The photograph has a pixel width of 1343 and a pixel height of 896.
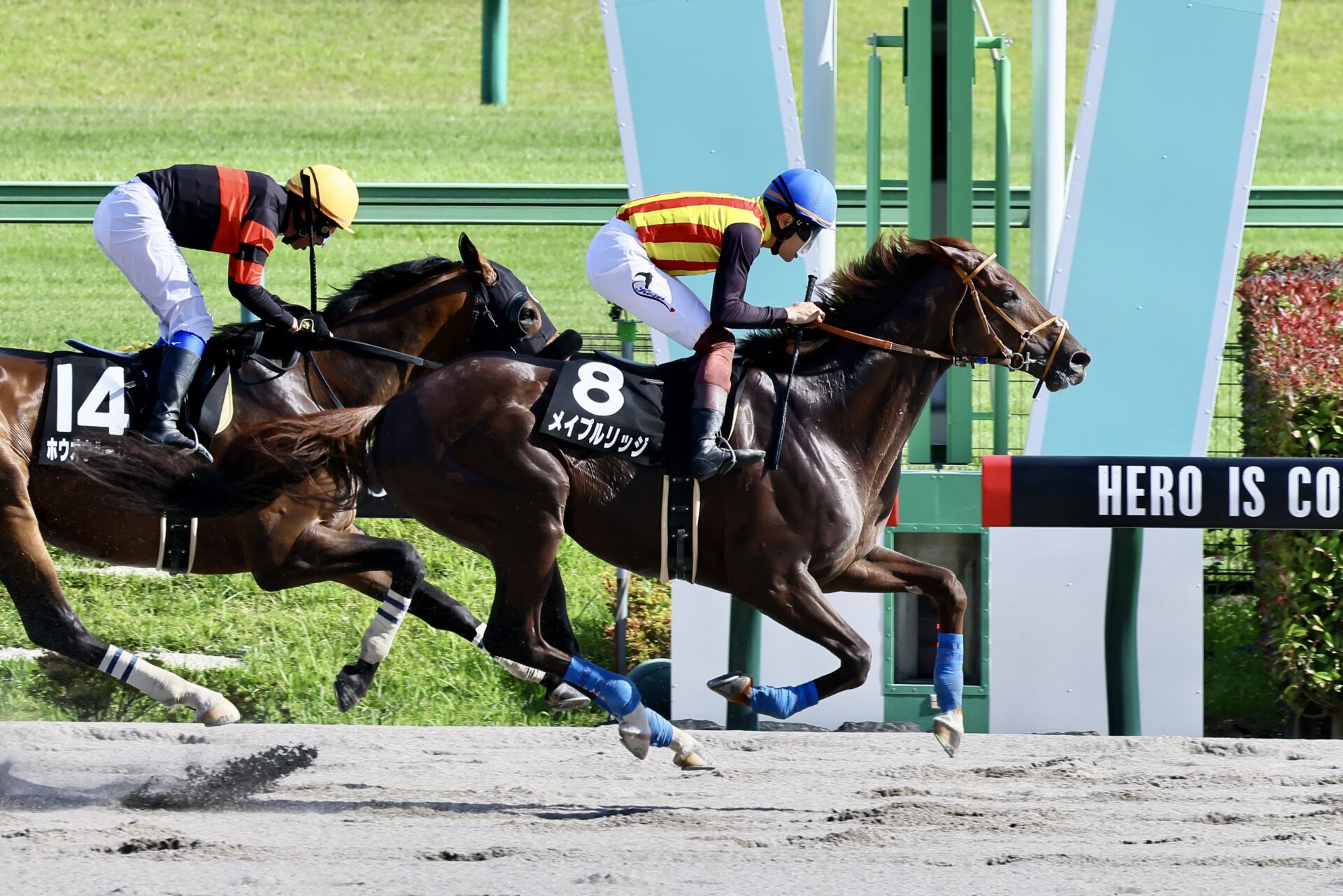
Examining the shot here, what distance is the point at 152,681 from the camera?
501 centimetres

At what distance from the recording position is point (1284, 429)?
5.89 metres

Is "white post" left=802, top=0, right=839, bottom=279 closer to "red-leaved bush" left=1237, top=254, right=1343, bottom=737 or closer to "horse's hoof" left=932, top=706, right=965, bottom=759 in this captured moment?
"red-leaved bush" left=1237, top=254, right=1343, bottom=737

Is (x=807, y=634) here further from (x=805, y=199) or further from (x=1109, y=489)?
(x=1109, y=489)

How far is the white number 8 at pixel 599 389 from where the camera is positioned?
4.80 m

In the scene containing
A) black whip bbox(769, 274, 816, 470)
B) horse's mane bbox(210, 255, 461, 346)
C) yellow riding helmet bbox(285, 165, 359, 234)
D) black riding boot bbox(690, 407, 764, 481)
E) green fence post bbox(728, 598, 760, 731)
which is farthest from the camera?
green fence post bbox(728, 598, 760, 731)

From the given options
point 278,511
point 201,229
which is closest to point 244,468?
point 278,511

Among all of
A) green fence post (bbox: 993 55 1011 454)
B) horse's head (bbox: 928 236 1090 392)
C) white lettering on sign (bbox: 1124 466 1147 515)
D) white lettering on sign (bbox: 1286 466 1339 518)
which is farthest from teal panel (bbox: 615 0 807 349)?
white lettering on sign (bbox: 1286 466 1339 518)

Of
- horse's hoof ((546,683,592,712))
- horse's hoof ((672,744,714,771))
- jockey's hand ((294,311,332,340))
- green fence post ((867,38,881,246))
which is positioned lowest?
horse's hoof ((672,744,714,771))

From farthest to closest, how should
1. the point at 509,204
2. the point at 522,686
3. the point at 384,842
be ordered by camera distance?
the point at 509,204, the point at 522,686, the point at 384,842

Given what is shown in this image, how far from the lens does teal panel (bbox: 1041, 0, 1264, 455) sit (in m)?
6.00

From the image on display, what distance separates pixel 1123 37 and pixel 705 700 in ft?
9.05

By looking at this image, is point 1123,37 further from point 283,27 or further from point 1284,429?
point 283,27

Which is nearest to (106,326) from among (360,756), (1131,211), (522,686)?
(522,686)

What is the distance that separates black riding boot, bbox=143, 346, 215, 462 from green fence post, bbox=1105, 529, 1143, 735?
10.1 feet
